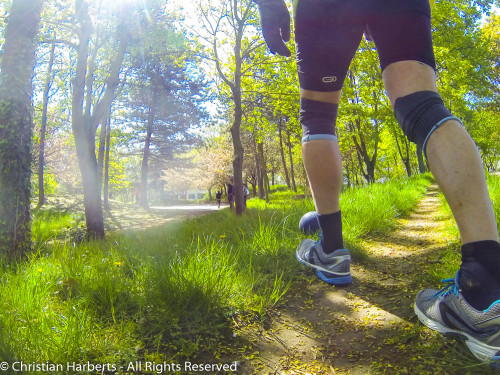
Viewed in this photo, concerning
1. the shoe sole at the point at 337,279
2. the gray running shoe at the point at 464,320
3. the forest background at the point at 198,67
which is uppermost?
the forest background at the point at 198,67

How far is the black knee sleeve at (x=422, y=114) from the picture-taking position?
1214 millimetres

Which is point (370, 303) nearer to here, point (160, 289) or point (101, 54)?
point (160, 289)

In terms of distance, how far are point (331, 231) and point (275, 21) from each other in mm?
1200

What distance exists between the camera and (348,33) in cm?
160

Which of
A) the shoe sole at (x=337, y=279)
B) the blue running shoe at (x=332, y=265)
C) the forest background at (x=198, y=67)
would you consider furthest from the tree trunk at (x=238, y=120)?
the shoe sole at (x=337, y=279)

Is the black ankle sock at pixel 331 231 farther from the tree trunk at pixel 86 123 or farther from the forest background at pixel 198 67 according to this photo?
the tree trunk at pixel 86 123

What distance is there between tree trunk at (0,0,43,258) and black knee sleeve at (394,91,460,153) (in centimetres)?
350

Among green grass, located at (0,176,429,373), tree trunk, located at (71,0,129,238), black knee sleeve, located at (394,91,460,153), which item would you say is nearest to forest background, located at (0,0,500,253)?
tree trunk, located at (71,0,129,238)

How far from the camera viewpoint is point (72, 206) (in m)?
18.9

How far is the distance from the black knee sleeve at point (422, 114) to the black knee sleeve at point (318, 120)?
1.65 ft

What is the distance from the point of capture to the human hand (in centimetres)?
170

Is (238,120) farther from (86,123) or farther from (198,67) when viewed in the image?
(86,123)

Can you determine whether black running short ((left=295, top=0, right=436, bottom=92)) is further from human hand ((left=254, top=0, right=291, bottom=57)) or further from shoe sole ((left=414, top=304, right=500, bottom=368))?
shoe sole ((left=414, top=304, right=500, bottom=368))

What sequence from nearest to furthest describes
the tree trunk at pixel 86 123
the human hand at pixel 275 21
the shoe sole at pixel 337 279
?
the human hand at pixel 275 21 < the shoe sole at pixel 337 279 < the tree trunk at pixel 86 123
